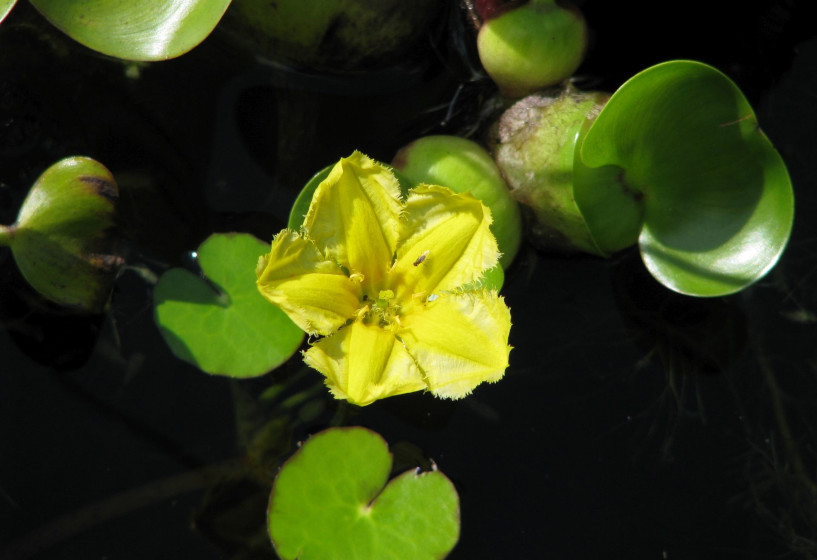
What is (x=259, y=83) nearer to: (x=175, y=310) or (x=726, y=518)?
(x=175, y=310)

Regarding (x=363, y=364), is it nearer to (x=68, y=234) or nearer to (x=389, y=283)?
(x=389, y=283)

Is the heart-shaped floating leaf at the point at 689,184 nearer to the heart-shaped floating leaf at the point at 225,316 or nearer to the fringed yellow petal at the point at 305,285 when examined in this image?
the fringed yellow petal at the point at 305,285

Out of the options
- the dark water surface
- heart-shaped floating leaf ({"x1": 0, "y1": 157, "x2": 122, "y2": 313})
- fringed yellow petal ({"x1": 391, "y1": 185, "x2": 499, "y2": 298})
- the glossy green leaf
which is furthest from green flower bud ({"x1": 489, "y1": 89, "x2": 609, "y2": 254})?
the glossy green leaf

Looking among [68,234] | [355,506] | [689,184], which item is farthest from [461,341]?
[68,234]

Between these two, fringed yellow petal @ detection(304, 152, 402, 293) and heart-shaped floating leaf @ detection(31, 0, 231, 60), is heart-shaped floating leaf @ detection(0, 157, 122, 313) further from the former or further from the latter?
fringed yellow petal @ detection(304, 152, 402, 293)

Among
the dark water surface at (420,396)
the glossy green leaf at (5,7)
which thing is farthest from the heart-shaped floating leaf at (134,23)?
the dark water surface at (420,396)

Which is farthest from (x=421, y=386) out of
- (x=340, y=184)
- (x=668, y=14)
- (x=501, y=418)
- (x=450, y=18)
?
(x=668, y=14)
